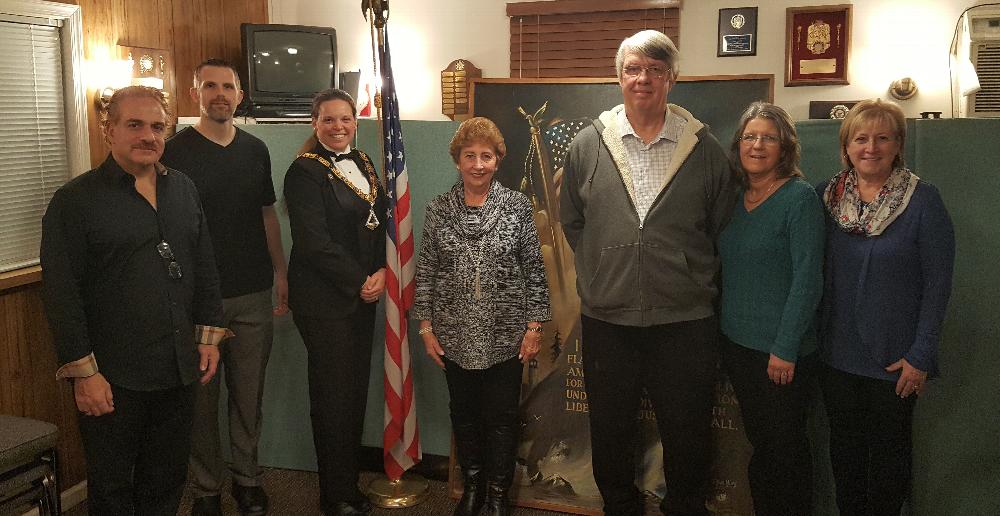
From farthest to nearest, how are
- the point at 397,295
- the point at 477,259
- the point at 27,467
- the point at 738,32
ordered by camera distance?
the point at 738,32, the point at 397,295, the point at 477,259, the point at 27,467

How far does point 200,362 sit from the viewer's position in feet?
7.14

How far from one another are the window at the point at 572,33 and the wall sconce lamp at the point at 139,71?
2598mm

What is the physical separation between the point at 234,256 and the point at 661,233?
4.58ft

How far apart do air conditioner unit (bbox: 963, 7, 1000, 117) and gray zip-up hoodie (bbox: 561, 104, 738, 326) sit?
3.50m

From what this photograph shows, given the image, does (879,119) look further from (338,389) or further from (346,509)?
(346,509)

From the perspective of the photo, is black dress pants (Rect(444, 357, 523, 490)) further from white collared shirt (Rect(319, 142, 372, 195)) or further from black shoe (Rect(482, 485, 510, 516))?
white collared shirt (Rect(319, 142, 372, 195))

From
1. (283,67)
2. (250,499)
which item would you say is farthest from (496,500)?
(283,67)

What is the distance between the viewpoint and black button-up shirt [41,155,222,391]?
185cm

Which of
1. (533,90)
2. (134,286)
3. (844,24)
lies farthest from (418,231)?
(844,24)

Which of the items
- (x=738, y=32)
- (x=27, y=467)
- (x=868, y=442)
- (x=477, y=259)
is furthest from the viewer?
(x=738, y=32)

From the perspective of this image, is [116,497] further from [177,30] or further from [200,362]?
[177,30]

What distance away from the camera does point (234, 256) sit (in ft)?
8.23

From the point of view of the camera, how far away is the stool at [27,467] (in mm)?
2084

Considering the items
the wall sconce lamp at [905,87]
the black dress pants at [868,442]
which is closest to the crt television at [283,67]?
the black dress pants at [868,442]
